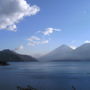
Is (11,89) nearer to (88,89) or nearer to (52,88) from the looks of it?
(52,88)

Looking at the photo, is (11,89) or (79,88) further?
(79,88)

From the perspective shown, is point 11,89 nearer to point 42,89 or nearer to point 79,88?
point 42,89

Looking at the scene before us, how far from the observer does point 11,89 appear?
55781 mm

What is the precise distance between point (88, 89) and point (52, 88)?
32.2 ft

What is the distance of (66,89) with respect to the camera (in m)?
57.8

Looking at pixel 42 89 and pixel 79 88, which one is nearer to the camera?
pixel 42 89

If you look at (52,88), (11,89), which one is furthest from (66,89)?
(11,89)

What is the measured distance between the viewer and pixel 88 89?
58719mm

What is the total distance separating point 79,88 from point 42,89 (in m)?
11.3

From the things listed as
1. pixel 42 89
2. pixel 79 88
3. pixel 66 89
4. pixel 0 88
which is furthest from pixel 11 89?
pixel 79 88

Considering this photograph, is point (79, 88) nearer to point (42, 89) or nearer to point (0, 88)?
point (42, 89)

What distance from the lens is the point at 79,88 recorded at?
60.7m

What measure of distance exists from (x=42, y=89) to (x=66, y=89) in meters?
6.60

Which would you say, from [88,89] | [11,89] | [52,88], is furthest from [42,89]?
[88,89]
